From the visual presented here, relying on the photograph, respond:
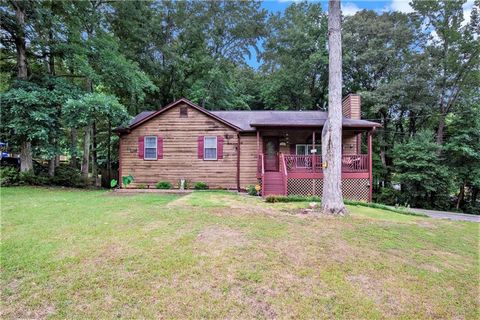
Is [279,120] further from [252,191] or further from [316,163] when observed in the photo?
[252,191]

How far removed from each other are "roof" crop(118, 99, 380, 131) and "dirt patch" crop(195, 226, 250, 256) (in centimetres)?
734

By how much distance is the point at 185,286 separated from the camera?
315 cm

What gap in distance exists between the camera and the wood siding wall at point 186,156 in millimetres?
13023

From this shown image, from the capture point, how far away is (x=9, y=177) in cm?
1166

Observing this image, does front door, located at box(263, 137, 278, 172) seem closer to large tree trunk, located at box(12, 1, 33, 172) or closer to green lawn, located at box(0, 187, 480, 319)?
green lawn, located at box(0, 187, 480, 319)

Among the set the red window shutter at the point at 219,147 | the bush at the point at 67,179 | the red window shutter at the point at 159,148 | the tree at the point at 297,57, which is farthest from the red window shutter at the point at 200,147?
the tree at the point at 297,57

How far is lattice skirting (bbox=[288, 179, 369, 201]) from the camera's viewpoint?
1142 centimetres

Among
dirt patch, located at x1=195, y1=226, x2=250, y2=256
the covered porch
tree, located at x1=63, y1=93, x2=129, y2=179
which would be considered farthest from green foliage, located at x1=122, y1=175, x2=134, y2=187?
dirt patch, located at x1=195, y1=226, x2=250, y2=256

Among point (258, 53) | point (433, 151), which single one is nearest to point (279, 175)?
point (433, 151)

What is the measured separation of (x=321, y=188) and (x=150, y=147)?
342 inches

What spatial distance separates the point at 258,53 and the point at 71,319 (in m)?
26.4

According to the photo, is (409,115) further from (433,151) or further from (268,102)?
(268,102)

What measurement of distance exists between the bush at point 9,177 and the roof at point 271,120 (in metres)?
5.50

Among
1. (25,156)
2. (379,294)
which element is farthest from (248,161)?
(25,156)
